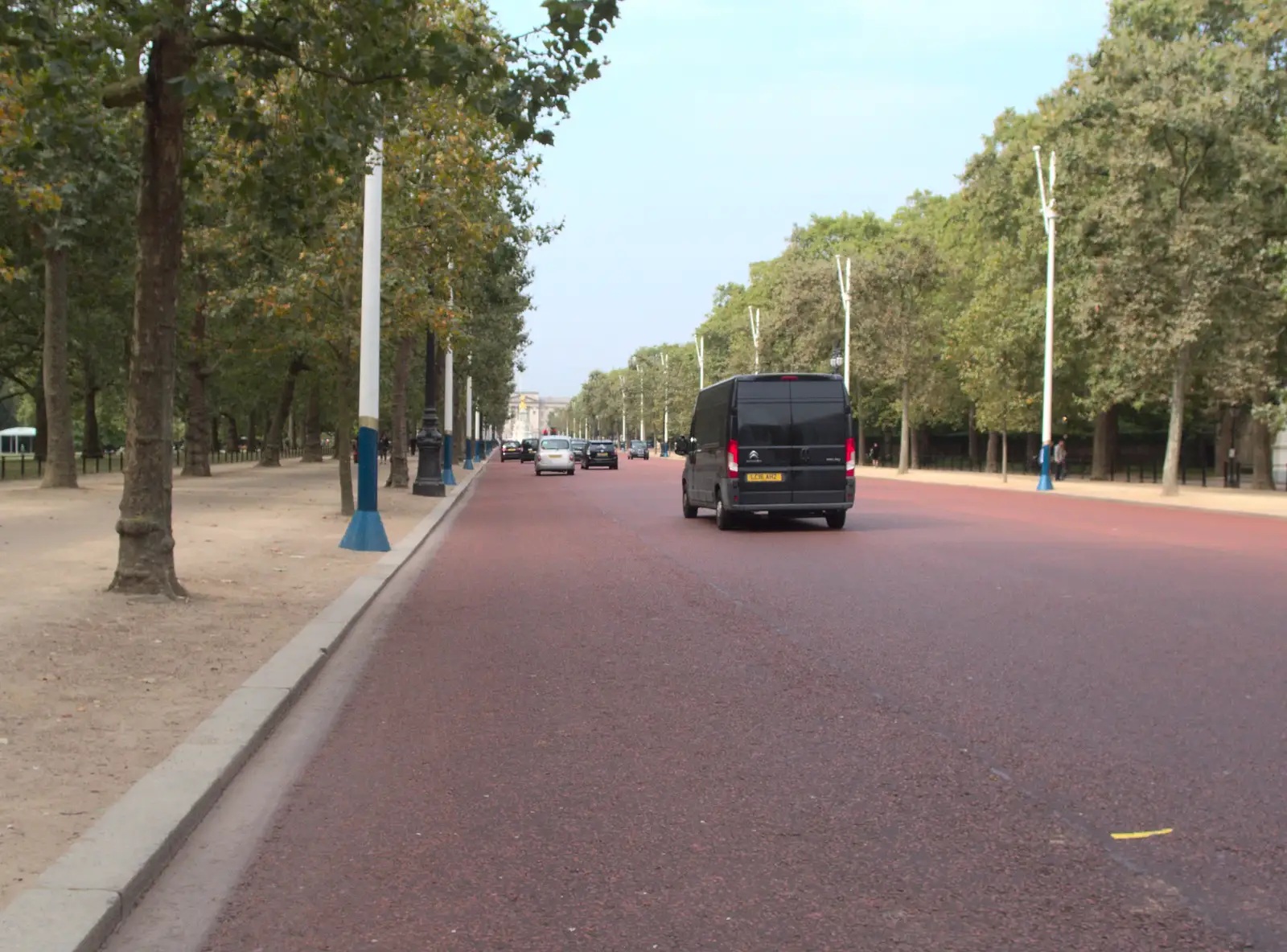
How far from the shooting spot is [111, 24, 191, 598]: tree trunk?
10.2m

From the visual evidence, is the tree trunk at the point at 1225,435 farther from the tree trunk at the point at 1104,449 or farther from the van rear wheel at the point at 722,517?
the van rear wheel at the point at 722,517

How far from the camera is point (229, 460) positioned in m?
61.6

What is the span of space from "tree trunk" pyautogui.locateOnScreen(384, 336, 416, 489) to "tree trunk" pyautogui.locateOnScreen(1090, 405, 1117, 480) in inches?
1050

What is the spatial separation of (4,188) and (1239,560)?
19.9m

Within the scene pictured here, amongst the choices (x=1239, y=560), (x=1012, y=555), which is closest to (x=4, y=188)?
(x=1012, y=555)

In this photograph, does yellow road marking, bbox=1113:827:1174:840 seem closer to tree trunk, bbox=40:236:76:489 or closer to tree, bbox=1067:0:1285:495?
tree trunk, bbox=40:236:76:489

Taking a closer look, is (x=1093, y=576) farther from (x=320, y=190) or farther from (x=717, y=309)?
(x=717, y=309)

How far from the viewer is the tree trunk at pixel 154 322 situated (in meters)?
10.2

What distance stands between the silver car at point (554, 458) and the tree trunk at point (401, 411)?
65.8 ft

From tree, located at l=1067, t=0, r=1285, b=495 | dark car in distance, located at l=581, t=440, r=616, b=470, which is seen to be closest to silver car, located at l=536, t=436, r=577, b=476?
dark car in distance, located at l=581, t=440, r=616, b=470

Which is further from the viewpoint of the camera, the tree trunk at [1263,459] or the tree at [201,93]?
the tree trunk at [1263,459]

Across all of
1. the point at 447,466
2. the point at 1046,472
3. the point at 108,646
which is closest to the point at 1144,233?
the point at 1046,472

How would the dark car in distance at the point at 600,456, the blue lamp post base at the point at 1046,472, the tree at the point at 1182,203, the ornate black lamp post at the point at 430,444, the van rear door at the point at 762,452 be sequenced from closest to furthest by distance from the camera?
1. the van rear door at the point at 762,452
2. the ornate black lamp post at the point at 430,444
3. the tree at the point at 1182,203
4. the blue lamp post base at the point at 1046,472
5. the dark car in distance at the point at 600,456

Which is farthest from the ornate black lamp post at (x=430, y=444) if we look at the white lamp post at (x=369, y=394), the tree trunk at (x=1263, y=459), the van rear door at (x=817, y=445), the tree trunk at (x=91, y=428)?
the tree trunk at (x=91, y=428)
